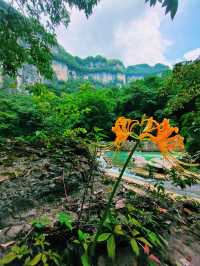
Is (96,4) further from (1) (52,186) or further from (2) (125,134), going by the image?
(2) (125,134)

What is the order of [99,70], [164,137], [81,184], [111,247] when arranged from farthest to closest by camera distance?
[99,70] < [81,184] < [111,247] < [164,137]

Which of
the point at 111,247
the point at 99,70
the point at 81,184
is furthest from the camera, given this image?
the point at 99,70

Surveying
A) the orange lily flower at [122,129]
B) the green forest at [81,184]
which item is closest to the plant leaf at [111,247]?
the green forest at [81,184]

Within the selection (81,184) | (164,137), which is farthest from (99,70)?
(164,137)

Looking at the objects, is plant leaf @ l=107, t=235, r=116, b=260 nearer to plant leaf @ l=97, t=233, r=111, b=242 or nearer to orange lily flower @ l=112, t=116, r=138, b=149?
plant leaf @ l=97, t=233, r=111, b=242

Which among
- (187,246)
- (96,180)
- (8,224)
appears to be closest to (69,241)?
(8,224)

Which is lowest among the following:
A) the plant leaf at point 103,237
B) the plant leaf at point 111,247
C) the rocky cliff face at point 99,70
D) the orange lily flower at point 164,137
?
the plant leaf at point 111,247

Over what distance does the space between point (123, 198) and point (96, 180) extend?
564mm

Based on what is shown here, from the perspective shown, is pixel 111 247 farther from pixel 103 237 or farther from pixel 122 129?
pixel 122 129

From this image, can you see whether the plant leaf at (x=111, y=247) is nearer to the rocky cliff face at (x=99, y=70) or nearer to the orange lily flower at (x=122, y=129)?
the orange lily flower at (x=122, y=129)

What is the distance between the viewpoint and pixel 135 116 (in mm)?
31312

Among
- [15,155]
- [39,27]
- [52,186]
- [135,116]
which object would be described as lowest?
[52,186]

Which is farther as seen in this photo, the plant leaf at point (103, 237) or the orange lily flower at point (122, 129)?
the plant leaf at point (103, 237)

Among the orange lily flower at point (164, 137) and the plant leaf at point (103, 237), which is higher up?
the orange lily flower at point (164, 137)
